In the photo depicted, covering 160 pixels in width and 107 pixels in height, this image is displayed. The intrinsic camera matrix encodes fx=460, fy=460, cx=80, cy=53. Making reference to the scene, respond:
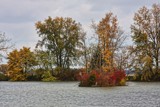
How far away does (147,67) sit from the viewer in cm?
7550

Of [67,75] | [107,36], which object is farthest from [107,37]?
[67,75]

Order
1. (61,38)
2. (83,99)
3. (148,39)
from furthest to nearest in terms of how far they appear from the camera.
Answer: (61,38) → (148,39) → (83,99)

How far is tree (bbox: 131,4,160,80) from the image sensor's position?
249ft

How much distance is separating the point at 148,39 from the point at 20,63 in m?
30.0

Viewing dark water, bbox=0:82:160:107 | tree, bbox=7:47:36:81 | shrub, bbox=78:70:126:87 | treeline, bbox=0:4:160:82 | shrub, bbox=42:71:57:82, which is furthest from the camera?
tree, bbox=7:47:36:81

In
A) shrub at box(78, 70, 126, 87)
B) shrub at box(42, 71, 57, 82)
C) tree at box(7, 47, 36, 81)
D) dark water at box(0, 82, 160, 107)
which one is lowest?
dark water at box(0, 82, 160, 107)

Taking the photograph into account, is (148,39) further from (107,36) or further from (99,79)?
(99,79)

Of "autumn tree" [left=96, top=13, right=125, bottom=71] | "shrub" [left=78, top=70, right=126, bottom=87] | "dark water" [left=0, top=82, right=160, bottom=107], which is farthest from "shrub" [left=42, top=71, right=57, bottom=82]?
"dark water" [left=0, top=82, right=160, bottom=107]

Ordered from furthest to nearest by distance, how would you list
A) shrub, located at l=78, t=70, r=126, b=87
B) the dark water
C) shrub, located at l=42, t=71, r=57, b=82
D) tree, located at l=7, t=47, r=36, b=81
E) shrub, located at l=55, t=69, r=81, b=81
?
tree, located at l=7, t=47, r=36, b=81 → shrub, located at l=55, t=69, r=81, b=81 → shrub, located at l=42, t=71, r=57, b=82 → shrub, located at l=78, t=70, r=126, b=87 → the dark water

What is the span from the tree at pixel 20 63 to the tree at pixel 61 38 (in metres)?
3.84

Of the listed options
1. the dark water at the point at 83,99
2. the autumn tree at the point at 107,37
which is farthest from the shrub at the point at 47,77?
the dark water at the point at 83,99

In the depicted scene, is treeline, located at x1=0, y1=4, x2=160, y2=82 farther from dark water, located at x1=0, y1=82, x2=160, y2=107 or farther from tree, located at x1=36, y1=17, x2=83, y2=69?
dark water, located at x1=0, y1=82, x2=160, y2=107

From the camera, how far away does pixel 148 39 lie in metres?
77.9

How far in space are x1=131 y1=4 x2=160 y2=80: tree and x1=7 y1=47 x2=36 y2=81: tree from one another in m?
26.7
